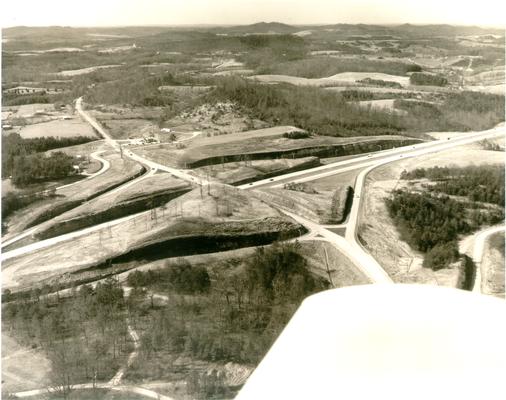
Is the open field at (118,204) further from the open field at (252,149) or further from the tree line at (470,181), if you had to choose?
the tree line at (470,181)

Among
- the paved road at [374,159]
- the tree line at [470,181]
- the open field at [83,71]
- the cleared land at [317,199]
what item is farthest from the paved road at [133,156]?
the tree line at [470,181]

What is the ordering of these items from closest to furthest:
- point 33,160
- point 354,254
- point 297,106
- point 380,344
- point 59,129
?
point 380,344, point 33,160, point 59,129, point 354,254, point 297,106

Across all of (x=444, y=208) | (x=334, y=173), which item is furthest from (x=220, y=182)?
(x=444, y=208)

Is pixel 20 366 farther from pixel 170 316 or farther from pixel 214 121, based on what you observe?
pixel 214 121

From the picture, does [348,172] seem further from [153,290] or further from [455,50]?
[153,290]

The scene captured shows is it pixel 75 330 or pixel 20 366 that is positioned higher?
pixel 75 330

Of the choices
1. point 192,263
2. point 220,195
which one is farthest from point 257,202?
point 192,263
